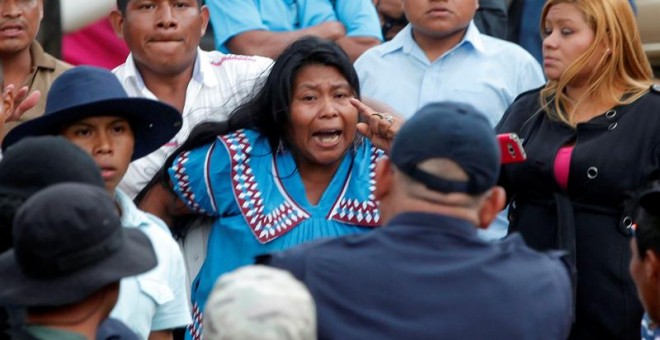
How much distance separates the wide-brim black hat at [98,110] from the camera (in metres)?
4.89

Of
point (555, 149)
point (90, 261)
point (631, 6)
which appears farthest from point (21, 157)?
point (631, 6)

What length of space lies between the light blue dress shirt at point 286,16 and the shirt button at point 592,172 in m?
2.11

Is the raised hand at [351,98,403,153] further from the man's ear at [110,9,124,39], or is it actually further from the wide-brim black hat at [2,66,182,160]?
the man's ear at [110,9,124,39]

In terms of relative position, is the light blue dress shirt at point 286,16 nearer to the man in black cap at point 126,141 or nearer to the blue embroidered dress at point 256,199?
the blue embroidered dress at point 256,199

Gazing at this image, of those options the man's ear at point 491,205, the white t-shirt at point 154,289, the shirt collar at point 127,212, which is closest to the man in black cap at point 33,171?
the white t-shirt at point 154,289

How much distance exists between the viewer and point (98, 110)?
194 inches

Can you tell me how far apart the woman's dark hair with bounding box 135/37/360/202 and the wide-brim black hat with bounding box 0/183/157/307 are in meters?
1.75

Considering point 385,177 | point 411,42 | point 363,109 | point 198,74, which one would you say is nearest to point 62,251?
point 385,177

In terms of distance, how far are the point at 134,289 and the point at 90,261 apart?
103 cm

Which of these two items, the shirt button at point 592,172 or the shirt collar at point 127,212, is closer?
the shirt collar at point 127,212

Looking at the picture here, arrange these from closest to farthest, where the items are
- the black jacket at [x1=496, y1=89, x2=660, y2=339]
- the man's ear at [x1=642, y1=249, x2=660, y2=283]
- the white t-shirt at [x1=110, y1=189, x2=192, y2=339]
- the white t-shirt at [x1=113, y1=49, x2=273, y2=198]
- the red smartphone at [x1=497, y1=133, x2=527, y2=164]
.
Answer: the man's ear at [x1=642, y1=249, x2=660, y2=283] → the white t-shirt at [x1=110, y1=189, x2=192, y2=339] → the red smartphone at [x1=497, y1=133, x2=527, y2=164] → the black jacket at [x1=496, y1=89, x2=660, y2=339] → the white t-shirt at [x1=113, y1=49, x2=273, y2=198]

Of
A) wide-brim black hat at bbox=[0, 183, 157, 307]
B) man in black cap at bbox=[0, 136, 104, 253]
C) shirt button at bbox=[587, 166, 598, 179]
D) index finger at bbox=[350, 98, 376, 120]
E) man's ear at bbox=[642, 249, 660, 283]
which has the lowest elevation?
shirt button at bbox=[587, 166, 598, 179]

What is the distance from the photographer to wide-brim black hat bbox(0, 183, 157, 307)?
11.6ft

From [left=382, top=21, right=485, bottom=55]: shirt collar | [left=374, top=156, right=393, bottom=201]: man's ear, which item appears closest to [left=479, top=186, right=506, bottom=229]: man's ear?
[left=374, top=156, right=393, bottom=201]: man's ear
